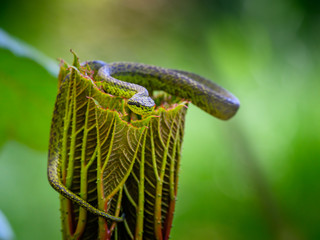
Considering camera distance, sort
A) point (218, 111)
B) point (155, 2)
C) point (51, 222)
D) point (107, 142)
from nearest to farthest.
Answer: point (107, 142) → point (218, 111) → point (51, 222) → point (155, 2)

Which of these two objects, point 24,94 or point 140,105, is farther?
point 24,94

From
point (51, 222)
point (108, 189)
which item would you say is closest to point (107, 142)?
point (108, 189)

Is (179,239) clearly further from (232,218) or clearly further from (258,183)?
(258,183)

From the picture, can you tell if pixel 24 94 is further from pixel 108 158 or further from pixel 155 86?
pixel 108 158

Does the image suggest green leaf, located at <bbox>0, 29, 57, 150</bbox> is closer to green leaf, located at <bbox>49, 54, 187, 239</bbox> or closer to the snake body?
the snake body

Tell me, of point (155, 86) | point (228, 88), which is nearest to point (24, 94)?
point (155, 86)

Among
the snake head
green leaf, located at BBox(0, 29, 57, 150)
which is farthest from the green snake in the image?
green leaf, located at BBox(0, 29, 57, 150)
